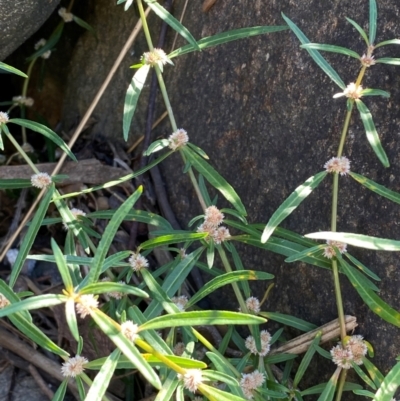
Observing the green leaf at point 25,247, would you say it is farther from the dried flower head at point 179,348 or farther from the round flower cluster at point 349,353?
the round flower cluster at point 349,353

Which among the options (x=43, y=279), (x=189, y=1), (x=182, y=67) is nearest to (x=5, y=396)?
(x=43, y=279)

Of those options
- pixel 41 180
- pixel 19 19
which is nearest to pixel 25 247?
pixel 41 180

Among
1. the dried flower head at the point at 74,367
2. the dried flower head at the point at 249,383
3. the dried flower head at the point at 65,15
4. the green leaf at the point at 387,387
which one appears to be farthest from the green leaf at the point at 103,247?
the dried flower head at the point at 65,15

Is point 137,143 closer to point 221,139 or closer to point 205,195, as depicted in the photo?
point 221,139

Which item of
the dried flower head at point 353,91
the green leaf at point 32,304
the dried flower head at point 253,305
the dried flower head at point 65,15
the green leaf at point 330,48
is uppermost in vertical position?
the green leaf at point 330,48

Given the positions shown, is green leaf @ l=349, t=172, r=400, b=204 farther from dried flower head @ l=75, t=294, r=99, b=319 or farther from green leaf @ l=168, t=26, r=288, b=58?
dried flower head @ l=75, t=294, r=99, b=319
